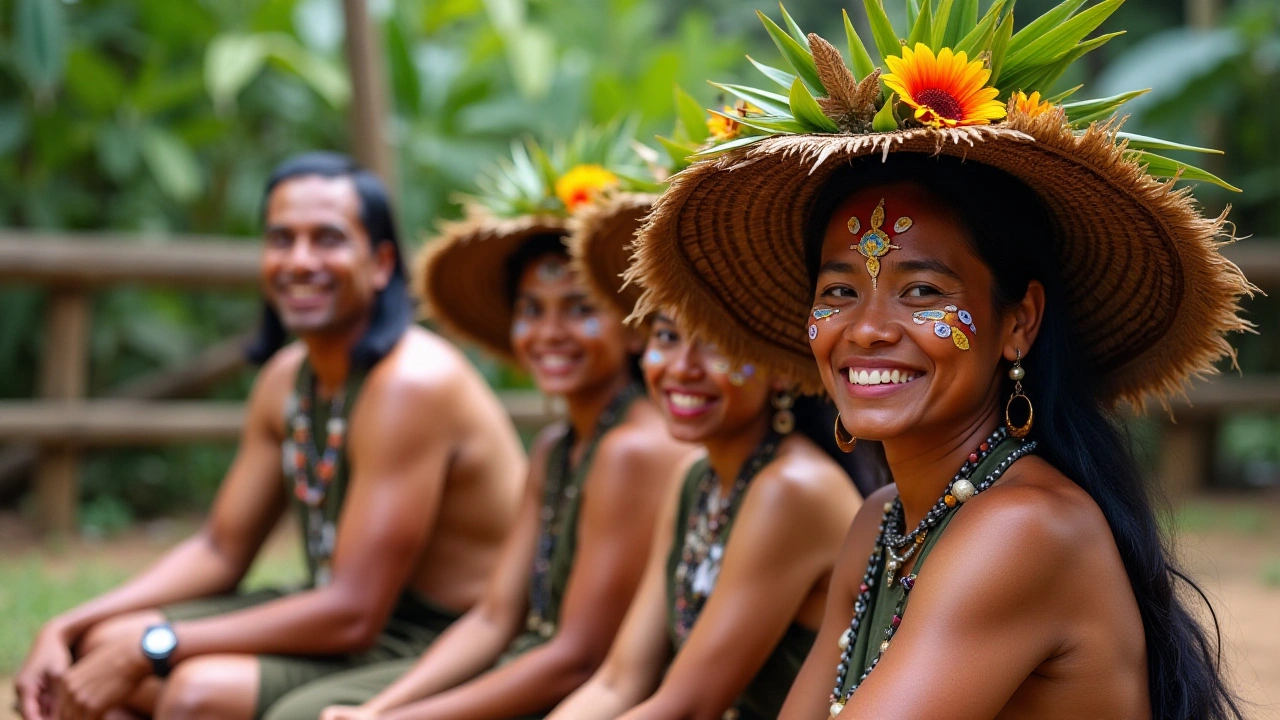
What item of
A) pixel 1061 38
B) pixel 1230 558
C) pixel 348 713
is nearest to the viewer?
pixel 1061 38

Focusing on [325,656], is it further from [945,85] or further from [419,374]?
[945,85]

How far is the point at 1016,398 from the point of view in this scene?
2324 mm

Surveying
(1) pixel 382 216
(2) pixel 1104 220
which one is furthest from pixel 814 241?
(1) pixel 382 216

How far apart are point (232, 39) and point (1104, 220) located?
24.2ft

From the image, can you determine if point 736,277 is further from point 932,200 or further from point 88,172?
point 88,172

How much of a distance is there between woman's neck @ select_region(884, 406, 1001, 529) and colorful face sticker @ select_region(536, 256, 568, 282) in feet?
5.31

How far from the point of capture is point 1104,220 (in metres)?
2.28

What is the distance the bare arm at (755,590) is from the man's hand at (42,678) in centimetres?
196

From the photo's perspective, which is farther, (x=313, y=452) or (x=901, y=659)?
(x=313, y=452)

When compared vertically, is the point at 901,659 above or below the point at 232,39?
below

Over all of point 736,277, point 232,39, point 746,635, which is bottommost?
point 746,635

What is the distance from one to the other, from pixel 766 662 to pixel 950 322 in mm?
1081

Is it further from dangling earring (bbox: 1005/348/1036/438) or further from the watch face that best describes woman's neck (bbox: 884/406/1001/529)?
the watch face

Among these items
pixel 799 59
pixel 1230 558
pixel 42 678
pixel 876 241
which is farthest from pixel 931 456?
pixel 1230 558
